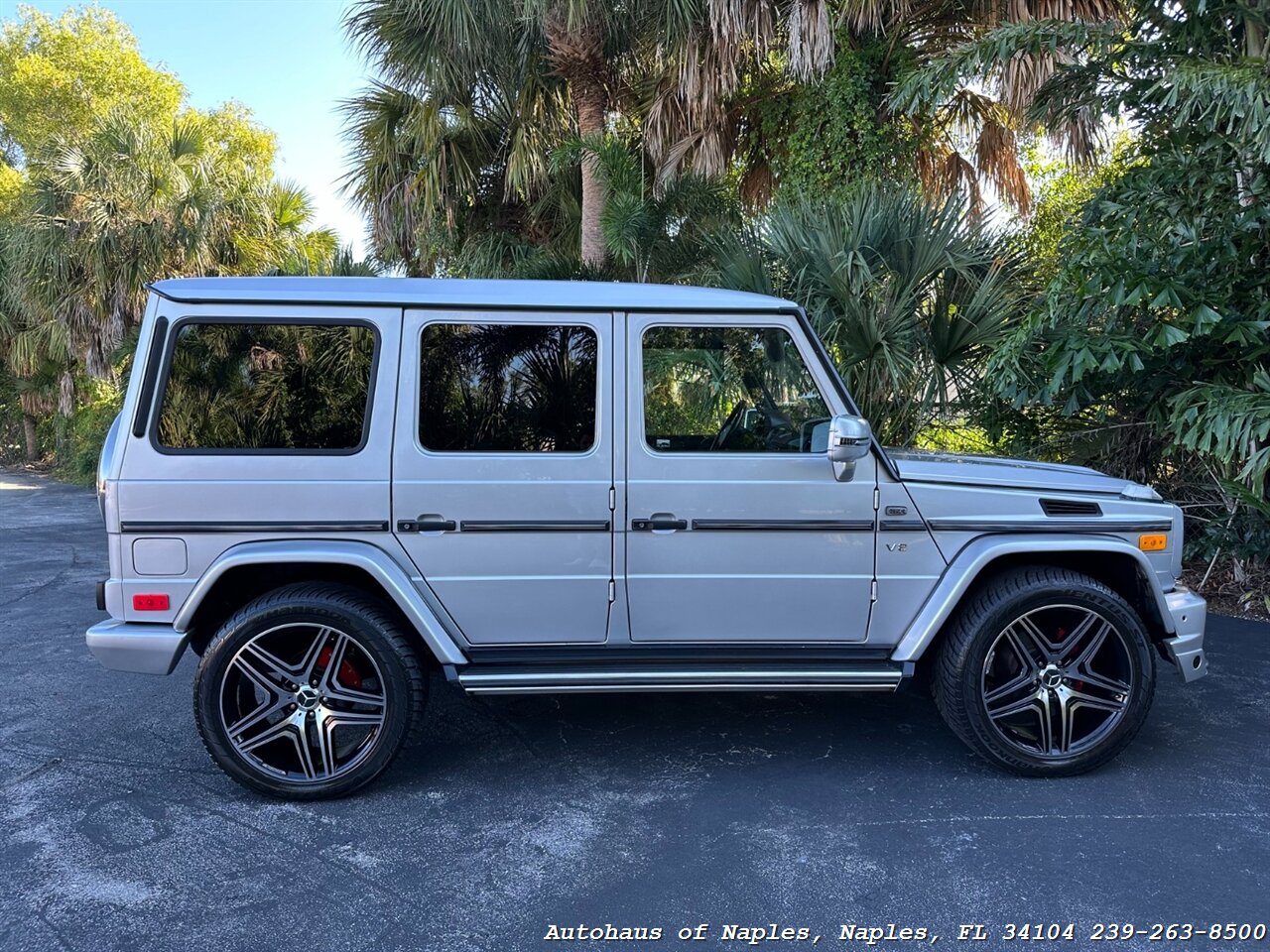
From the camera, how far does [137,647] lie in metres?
3.48

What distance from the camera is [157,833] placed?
337cm

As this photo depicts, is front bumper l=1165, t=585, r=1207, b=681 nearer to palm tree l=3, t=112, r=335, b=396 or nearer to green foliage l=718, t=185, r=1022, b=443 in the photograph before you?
green foliage l=718, t=185, r=1022, b=443

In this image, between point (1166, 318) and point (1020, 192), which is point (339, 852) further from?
point (1020, 192)

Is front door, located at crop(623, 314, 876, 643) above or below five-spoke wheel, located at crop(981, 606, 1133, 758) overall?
above

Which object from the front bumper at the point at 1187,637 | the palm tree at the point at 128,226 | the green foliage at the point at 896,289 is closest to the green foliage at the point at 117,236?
the palm tree at the point at 128,226

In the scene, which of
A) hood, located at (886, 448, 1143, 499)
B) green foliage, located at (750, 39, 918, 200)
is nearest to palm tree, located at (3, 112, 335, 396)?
green foliage, located at (750, 39, 918, 200)

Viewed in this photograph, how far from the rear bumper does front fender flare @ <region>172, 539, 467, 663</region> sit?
0.06 meters

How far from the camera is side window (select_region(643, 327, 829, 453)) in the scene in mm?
3748

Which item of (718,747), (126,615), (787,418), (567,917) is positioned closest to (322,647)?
(126,615)

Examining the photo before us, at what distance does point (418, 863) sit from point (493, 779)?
0.69 meters

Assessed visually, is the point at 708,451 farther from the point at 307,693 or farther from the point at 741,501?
the point at 307,693

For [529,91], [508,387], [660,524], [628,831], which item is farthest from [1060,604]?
[529,91]

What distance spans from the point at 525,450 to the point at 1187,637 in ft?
9.52

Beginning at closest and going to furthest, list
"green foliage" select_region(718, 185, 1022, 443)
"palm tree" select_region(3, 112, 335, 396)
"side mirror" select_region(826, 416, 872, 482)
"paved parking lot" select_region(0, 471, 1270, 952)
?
"paved parking lot" select_region(0, 471, 1270, 952), "side mirror" select_region(826, 416, 872, 482), "green foliage" select_region(718, 185, 1022, 443), "palm tree" select_region(3, 112, 335, 396)
